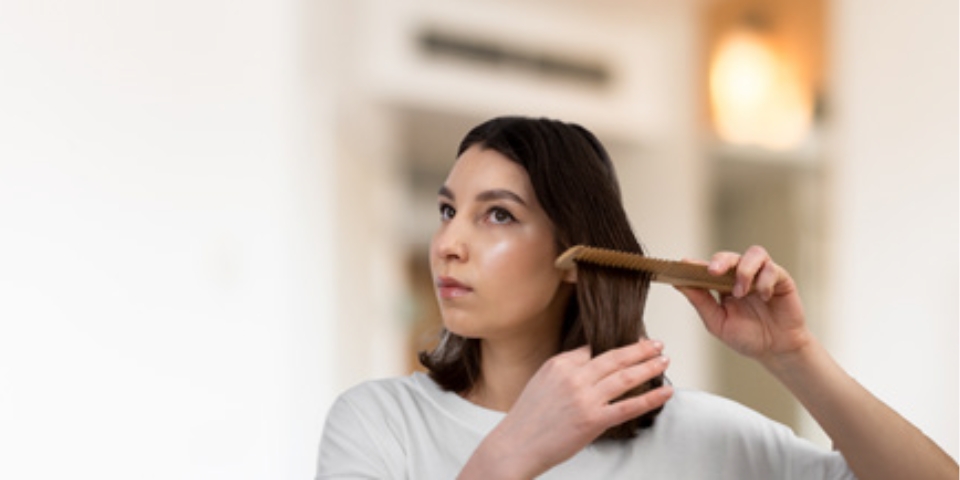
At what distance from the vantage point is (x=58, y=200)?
255 cm

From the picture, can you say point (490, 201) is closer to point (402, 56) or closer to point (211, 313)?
point (211, 313)

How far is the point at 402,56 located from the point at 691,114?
49.6 inches

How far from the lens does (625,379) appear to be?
3.10 ft

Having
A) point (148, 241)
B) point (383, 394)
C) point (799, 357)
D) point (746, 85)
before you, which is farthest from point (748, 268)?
point (148, 241)

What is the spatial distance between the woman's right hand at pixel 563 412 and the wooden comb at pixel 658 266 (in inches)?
2.8

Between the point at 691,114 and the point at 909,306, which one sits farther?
the point at 691,114

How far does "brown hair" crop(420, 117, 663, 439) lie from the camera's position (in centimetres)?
109

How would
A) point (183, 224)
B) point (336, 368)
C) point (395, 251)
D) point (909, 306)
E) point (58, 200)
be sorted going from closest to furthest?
point (909, 306) → point (58, 200) → point (183, 224) → point (336, 368) → point (395, 251)

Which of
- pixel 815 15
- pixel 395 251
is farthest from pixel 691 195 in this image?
pixel 395 251

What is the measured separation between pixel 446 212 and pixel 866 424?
45 cm

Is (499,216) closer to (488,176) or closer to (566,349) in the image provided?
(488,176)

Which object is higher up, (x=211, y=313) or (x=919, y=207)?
(x=919, y=207)

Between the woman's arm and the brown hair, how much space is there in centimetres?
7

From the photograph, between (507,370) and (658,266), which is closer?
(658,266)
